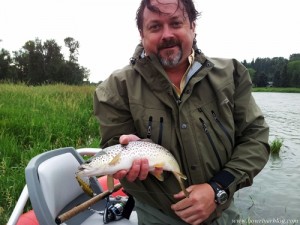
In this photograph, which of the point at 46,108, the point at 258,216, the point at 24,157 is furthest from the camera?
the point at 46,108

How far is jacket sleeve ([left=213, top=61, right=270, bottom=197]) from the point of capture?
2496 millimetres

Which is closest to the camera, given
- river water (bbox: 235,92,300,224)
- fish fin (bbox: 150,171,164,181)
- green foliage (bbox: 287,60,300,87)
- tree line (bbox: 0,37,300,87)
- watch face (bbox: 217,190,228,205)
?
fish fin (bbox: 150,171,164,181)

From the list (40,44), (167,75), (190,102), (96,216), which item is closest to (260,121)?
(190,102)

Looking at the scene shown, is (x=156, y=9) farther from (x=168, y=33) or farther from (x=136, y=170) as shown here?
(x=136, y=170)

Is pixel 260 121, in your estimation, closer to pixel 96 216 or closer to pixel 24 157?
pixel 96 216

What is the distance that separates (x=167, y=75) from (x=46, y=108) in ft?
23.5

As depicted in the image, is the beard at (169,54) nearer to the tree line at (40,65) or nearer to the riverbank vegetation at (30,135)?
the riverbank vegetation at (30,135)

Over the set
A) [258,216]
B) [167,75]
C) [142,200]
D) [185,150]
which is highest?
[167,75]

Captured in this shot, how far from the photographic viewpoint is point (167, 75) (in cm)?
256

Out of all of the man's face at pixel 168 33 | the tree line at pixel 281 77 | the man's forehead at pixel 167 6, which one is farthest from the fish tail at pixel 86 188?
the tree line at pixel 281 77

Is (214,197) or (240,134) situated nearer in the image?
(214,197)

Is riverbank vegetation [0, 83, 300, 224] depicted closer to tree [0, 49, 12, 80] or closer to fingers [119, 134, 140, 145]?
fingers [119, 134, 140, 145]

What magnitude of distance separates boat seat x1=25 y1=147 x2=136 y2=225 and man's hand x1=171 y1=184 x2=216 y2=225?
0.77 meters

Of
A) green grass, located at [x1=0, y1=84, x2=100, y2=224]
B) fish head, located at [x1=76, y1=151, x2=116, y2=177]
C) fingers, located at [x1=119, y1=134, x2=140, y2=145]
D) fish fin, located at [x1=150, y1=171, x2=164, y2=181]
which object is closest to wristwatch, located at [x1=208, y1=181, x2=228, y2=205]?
fish fin, located at [x1=150, y1=171, x2=164, y2=181]
